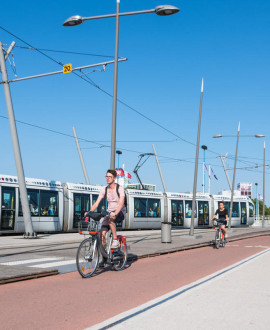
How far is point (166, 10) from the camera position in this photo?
526 inches

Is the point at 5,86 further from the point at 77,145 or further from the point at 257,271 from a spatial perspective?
the point at 77,145

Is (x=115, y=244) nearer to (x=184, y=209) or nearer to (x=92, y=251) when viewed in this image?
(x=92, y=251)

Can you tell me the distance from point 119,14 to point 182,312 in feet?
32.3

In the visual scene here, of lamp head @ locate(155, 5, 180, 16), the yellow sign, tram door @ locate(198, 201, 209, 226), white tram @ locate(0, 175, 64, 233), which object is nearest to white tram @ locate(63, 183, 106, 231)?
white tram @ locate(0, 175, 64, 233)

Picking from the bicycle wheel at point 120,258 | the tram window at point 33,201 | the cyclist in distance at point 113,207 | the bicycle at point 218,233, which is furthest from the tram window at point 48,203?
the cyclist in distance at point 113,207

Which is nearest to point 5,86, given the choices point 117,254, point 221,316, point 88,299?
point 117,254

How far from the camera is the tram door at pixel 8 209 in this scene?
68.7 feet

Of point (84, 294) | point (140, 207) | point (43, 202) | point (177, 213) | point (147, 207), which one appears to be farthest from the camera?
point (177, 213)

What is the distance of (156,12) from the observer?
1350 centimetres

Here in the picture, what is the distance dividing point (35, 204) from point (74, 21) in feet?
37.7

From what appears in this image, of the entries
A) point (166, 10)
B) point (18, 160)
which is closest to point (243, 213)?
point (18, 160)

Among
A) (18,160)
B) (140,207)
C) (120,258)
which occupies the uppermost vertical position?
(18,160)

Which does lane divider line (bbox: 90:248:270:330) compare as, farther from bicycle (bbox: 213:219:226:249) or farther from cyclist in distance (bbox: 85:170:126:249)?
bicycle (bbox: 213:219:226:249)

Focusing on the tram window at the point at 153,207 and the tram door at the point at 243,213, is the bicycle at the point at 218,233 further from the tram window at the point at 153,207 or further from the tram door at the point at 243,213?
the tram door at the point at 243,213
